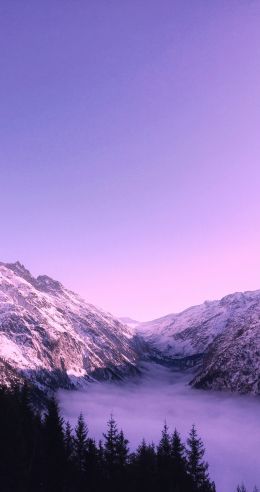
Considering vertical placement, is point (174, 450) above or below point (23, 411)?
below

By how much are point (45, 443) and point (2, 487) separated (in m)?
9.71

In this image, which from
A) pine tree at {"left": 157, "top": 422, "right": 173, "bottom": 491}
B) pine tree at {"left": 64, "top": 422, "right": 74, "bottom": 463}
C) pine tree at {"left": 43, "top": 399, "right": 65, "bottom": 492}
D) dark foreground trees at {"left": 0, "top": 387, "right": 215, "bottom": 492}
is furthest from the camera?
pine tree at {"left": 157, "top": 422, "right": 173, "bottom": 491}

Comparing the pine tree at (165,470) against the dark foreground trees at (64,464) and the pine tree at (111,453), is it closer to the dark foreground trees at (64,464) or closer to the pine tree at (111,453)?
the dark foreground trees at (64,464)

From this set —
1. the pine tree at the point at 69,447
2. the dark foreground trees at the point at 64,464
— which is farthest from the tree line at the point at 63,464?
the pine tree at the point at 69,447

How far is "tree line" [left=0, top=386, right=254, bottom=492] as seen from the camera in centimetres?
4860

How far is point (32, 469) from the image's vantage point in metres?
55.0

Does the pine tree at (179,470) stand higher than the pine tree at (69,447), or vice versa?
the pine tree at (69,447)

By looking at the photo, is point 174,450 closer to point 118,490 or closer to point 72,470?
point 118,490

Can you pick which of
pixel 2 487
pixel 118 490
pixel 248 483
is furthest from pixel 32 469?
pixel 248 483

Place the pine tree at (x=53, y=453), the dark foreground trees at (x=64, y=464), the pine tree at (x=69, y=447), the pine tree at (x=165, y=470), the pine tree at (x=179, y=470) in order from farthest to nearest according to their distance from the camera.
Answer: the pine tree at (x=179, y=470), the pine tree at (x=165, y=470), the pine tree at (x=69, y=447), the pine tree at (x=53, y=453), the dark foreground trees at (x=64, y=464)

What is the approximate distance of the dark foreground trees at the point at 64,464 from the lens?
48.6 metres

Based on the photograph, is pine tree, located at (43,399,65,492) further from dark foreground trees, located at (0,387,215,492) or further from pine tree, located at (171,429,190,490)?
pine tree, located at (171,429,190,490)

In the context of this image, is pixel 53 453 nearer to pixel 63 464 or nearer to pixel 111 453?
pixel 63 464

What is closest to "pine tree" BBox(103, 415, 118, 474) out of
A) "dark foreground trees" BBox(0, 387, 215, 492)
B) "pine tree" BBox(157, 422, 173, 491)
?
"dark foreground trees" BBox(0, 387, 215, 492)
